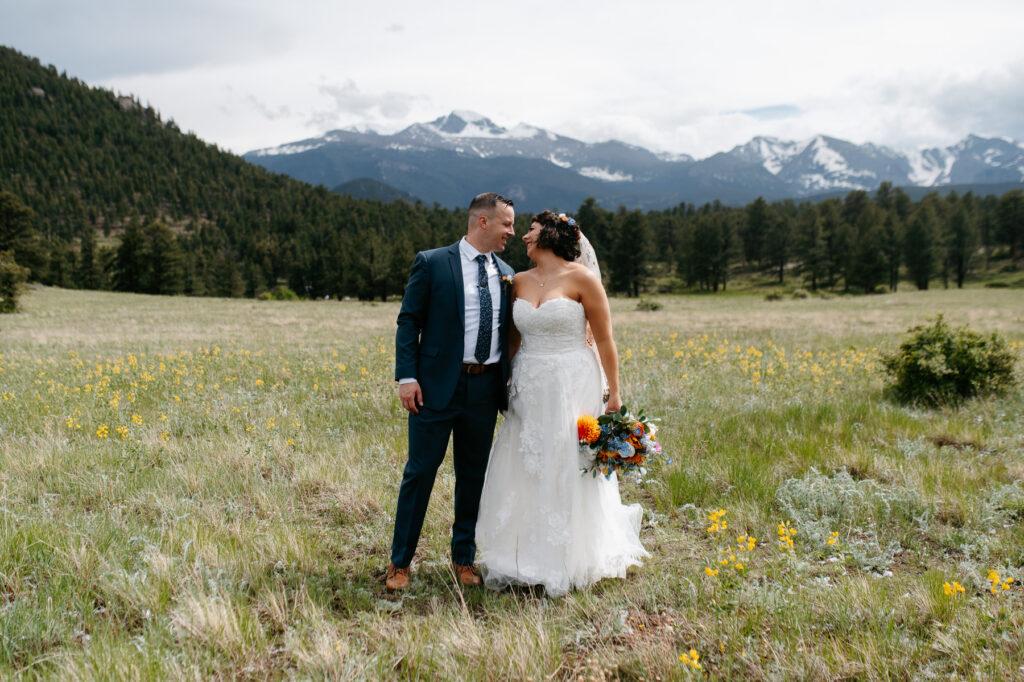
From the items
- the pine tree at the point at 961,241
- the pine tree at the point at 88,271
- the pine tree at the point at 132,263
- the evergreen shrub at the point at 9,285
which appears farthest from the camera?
the pine tree at the point at 88,271

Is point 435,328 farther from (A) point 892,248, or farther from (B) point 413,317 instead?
(A) point 892,248

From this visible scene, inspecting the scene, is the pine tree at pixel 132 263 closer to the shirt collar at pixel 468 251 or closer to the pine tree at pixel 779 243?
the shirt collar at pixel 468 251

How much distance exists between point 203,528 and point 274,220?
6458 inches

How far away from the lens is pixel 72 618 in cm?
339

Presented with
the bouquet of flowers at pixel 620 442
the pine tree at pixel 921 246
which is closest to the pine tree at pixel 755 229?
the pine tree at pixel 921 246

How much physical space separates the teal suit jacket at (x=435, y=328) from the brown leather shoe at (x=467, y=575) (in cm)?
139

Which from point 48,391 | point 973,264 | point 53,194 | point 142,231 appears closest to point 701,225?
point 973,264

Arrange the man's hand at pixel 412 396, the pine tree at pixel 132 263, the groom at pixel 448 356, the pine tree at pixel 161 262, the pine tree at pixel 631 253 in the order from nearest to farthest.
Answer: the man's hand at pixel 412 396
the groom at pixel 448 356
the pine tree at pixel 161 262
the pine tree at pixel 132 263
the pine tree at pixel 631 253

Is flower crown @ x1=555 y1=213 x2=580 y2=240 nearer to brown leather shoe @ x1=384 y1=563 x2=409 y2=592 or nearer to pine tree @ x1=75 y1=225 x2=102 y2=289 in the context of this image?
brown leather shoe @ x1=384 y1=563 x2=409 y2=592

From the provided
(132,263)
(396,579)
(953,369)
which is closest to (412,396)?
(396,579)

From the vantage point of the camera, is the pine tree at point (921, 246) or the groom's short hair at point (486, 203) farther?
the pine tree at point (921, 246)

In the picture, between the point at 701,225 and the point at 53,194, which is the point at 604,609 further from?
the point at 53,194

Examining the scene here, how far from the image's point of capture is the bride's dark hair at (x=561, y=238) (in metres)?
4.33

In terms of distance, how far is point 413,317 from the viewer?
4.20 m
